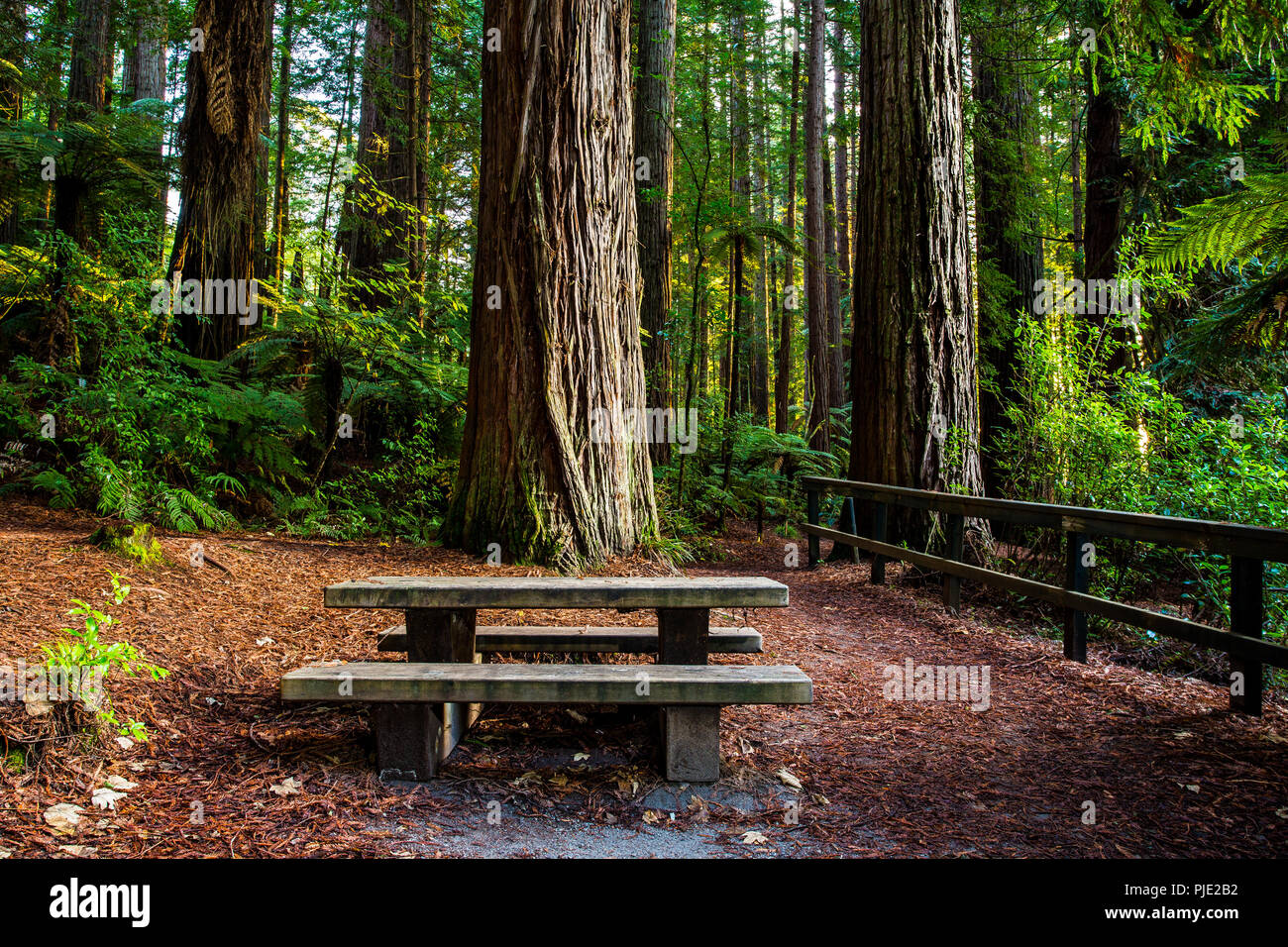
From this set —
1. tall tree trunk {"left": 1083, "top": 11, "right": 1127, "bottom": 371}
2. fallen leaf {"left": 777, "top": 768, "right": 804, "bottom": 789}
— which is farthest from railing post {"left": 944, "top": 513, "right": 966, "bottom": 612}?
tall tree trunk {"left": 1083, "top": 11, "right": 1127, "bottom": 371}

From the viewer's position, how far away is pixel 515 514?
18.7 ft

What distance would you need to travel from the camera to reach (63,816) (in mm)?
2533

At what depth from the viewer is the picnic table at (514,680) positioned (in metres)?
2.93

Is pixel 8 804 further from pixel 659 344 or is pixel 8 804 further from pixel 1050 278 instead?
pixel 1050 278

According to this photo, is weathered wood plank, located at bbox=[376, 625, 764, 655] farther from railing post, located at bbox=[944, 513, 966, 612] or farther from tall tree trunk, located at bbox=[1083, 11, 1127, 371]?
tall tree trunk, located at bbox=[1083, 11, 1127, 371]

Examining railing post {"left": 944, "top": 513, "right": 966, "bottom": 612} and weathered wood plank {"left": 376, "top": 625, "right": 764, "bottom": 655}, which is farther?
railing post {"left": 944, "top": 513, "right": 966, "bottom": 612}

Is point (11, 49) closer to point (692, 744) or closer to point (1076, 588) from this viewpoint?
point (692, 744)

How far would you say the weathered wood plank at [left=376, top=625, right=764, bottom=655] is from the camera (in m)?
3.90

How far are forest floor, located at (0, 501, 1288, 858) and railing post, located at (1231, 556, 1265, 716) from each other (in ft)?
0.37

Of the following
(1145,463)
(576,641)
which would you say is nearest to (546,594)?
(576,641)

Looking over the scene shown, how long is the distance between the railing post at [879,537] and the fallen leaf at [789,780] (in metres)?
4.26

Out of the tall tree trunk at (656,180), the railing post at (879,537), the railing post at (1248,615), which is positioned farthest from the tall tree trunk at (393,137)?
the railing post at (1248,615)

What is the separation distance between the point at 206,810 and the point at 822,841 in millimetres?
2206

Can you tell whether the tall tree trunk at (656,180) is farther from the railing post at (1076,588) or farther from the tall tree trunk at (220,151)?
the railing post at (1076,588)
